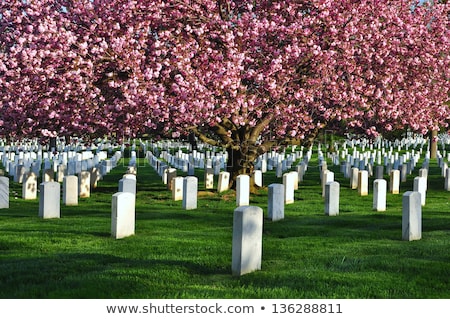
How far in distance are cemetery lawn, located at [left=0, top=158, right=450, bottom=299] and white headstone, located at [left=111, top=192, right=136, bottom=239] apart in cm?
23

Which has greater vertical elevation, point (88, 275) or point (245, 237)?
point (245, 237)

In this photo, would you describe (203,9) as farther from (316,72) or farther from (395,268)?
(395,268)

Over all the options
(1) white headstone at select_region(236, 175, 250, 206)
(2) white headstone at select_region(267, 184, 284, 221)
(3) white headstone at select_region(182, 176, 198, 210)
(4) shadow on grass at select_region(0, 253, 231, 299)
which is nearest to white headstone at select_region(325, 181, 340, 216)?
(2) white headstone at select_region(267, 184, 284, 221)

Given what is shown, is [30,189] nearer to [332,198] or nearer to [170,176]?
[170,176]

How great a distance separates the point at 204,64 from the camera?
1962 centimetres

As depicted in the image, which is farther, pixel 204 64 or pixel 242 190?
pixel 204 64

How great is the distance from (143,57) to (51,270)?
985cm

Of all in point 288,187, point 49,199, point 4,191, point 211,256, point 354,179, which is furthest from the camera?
point 354,179

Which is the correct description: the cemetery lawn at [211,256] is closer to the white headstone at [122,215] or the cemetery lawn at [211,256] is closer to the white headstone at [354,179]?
the white headstone at [122,215]

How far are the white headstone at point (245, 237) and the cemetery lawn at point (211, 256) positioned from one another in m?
0.22

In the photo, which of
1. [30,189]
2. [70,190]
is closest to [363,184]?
[70,190]

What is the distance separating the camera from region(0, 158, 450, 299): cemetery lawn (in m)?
8.87

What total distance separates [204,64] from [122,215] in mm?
7639

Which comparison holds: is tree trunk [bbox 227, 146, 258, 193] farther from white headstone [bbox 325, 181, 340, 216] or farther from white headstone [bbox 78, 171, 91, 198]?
white headstone [bbox 325, 181, 340, 216]
